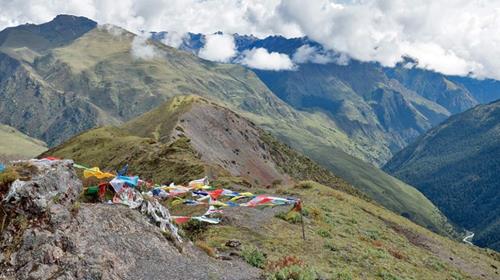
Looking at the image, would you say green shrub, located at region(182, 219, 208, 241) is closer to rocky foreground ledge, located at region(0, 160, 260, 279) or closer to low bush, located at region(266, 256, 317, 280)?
rocky foreground ledge, located at region(0, 160, 260, 279)

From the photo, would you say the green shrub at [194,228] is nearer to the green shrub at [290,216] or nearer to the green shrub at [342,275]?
the green shrub at [290,216]

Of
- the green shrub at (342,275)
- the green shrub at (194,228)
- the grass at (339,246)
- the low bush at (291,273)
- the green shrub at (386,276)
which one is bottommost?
the green shrub at (194,228)

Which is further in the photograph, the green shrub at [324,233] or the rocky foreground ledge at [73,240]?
the green shrub at [324,233]

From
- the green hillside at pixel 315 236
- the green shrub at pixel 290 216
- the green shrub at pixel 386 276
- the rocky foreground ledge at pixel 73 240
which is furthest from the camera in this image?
the green shrub at pixel 290 216

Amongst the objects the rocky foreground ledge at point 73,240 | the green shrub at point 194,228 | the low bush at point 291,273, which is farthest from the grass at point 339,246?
the rocky foreground ledge at point 73,240

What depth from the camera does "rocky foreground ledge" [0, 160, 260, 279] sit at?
1952 cm

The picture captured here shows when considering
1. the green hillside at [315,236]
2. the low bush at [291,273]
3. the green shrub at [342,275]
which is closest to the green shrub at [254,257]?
the green hillside at [315,236]

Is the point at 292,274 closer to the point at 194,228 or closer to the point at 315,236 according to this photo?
the point at 194,228

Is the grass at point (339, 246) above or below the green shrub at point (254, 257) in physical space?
below

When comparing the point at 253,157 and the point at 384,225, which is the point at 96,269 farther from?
the point at 253,157

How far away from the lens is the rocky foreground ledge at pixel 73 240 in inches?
768

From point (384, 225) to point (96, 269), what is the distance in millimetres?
44914

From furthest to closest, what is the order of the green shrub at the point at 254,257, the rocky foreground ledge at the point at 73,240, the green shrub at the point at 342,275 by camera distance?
the green shrub at the point at 254,257 < the green shrub at the point at 342,275 < the rocky foreground ledge at the point at 73,240

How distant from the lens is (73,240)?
68.1ft
